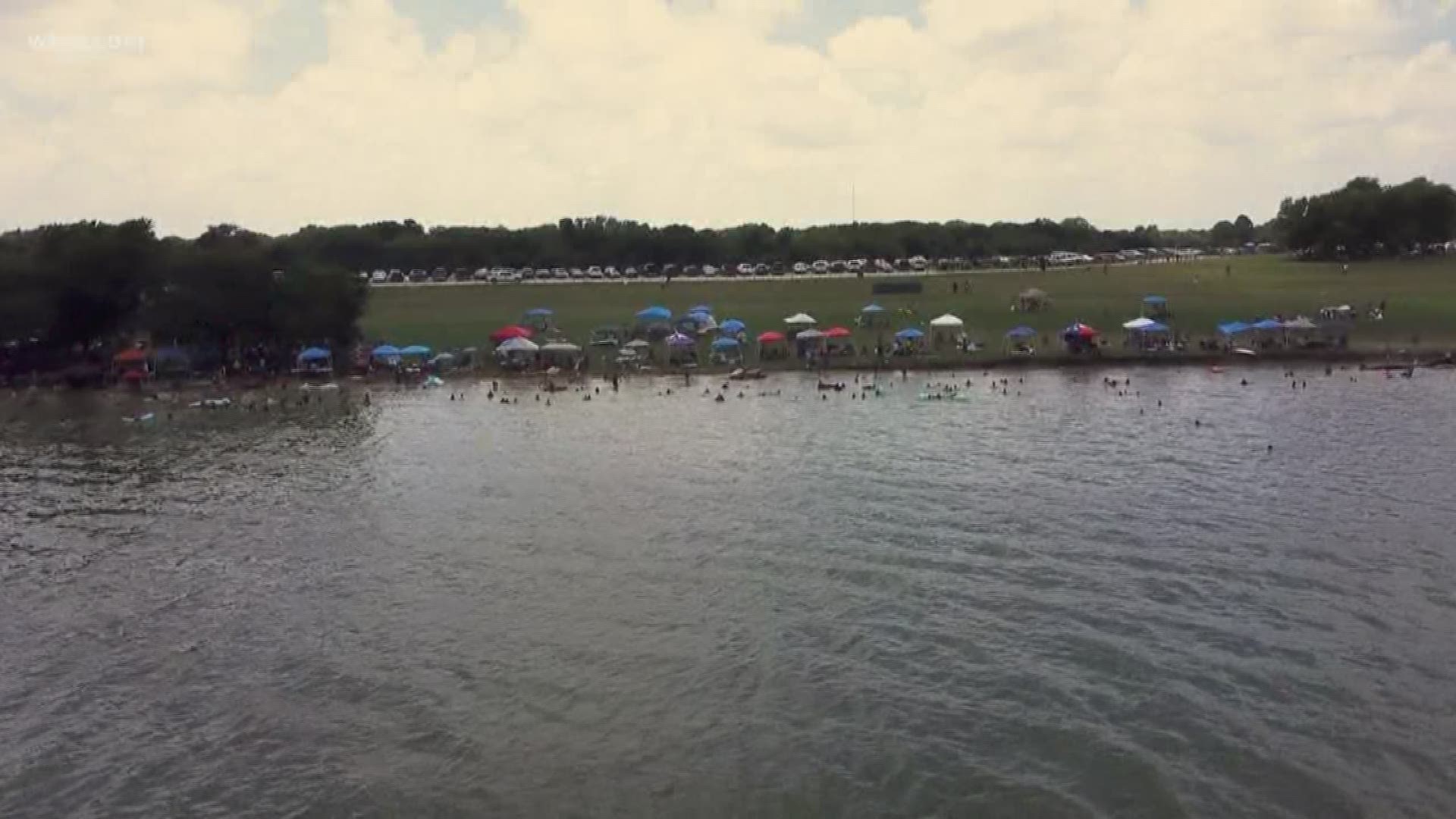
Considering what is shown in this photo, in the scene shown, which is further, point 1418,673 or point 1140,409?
point 1140,409

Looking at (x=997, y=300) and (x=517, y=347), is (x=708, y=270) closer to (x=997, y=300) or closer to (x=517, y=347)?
(x=997, y=300)

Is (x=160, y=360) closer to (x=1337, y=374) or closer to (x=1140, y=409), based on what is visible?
(x=1140, y=409)

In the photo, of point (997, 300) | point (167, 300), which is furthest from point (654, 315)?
point (167, 300)

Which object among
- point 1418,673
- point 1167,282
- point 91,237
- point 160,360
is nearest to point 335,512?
point 1418,673

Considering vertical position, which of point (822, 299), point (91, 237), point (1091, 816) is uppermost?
point (91, 237)

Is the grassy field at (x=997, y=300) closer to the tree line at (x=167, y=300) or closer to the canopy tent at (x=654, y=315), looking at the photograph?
the canopy tent at (x=654, y=315)

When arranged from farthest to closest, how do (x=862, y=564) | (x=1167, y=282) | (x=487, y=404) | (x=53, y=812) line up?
(x=1167, y=282) < (x=487, y=404) < (x=862, y=564) < (x=53, y=812)
